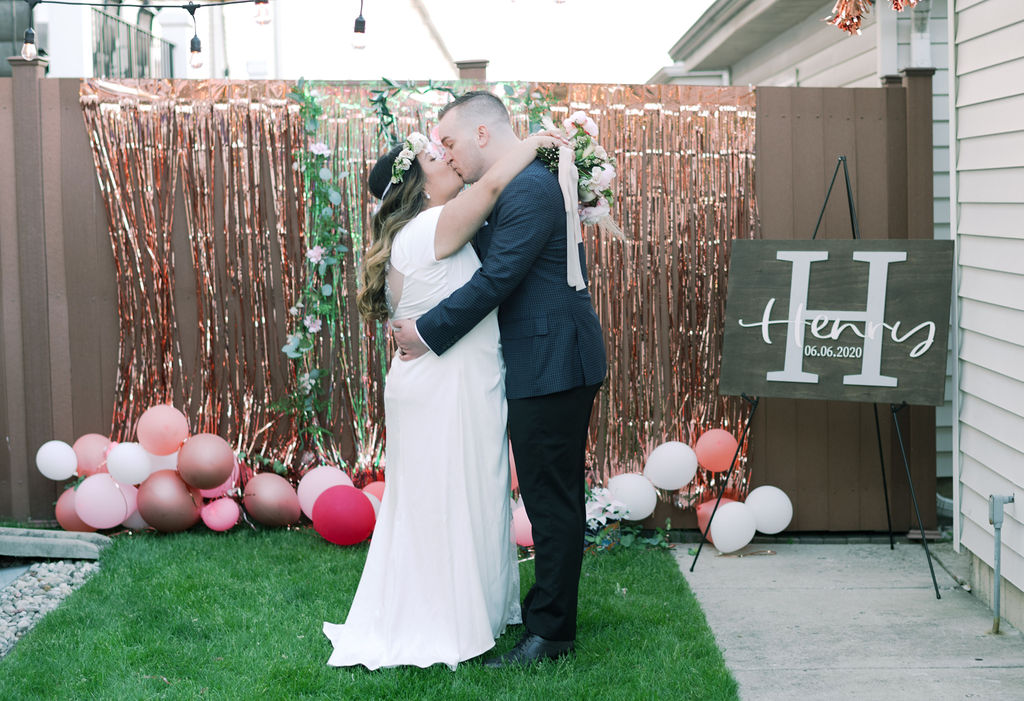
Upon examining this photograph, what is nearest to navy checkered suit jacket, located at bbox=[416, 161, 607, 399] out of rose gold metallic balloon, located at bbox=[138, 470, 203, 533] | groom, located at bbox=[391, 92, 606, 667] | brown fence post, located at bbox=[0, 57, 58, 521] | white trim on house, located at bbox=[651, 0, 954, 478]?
groom, located at bbox=[391, 92, 606, 667]

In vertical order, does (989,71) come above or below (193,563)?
above

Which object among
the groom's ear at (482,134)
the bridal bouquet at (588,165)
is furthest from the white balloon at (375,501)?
the groom's ear at (482,134)

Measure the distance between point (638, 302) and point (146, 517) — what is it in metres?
2.48

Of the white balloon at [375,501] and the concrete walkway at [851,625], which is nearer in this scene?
the concrete walkway at [851,625]

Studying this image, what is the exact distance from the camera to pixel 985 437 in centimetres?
387

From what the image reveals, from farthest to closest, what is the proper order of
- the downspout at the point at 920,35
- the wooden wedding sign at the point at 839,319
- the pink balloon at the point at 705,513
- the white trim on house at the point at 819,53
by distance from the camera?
1. the white trim on house at the point at 819,53
2. the downspout at the point at 920,35
3. the pink balloon at the point at 705,513
4. the wooden wedding sign at the point at 839,319

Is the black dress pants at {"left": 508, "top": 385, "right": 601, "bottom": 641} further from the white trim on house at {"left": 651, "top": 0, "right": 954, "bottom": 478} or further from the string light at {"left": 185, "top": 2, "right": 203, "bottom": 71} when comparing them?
the string light at {"left": 185, "top": 2, "right": 203, "bottom": 71}

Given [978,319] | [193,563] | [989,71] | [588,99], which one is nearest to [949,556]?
[978,319]

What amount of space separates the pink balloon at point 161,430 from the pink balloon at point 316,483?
1.95ft

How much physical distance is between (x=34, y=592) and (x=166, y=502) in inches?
26.0

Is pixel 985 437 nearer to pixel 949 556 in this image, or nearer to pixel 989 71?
pixel 949 556

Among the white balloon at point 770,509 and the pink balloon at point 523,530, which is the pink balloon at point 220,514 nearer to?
the pink balloon at point 523,530

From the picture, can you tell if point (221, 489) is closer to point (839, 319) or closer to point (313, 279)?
point (313, 279)

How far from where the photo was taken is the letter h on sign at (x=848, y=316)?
13.9 feet
